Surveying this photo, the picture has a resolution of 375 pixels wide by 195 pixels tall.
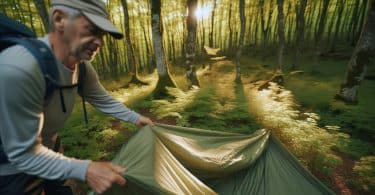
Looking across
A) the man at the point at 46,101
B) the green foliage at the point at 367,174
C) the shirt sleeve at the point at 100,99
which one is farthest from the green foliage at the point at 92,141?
the green foliage at the point at 367,174

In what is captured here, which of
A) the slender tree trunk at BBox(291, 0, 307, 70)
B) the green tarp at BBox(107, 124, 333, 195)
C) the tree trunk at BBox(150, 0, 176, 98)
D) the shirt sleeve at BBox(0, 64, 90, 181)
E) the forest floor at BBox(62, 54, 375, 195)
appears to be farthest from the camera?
the slender tree trunk at BBox(291, 0, 307, 70)

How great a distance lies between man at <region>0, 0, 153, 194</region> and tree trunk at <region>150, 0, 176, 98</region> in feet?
23.5

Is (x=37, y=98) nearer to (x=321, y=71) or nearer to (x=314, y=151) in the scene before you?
(x=314, y=151)

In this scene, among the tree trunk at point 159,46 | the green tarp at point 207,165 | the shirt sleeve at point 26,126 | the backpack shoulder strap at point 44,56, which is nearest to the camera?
the shirt sleeve at point 26,126

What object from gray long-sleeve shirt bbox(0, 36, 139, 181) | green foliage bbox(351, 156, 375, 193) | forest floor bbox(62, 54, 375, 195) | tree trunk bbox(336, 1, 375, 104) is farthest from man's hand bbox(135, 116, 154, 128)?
tree trunk bbox(336, 1, 375, 104)

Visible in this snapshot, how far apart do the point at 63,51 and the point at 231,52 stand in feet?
96.7

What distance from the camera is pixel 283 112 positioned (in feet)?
19.7

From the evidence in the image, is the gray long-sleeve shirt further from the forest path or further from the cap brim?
the forest path

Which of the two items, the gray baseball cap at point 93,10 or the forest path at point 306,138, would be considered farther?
the forest path at point 306,138

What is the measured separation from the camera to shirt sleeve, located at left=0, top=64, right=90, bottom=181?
124 centimetres

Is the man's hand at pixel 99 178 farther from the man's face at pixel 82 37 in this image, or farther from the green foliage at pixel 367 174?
the green foliage at pixel 367 174

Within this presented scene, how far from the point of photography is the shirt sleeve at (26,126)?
4.07ft

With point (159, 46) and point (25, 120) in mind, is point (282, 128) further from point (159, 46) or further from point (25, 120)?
point (159, 46)

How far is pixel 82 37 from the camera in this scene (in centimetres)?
149
